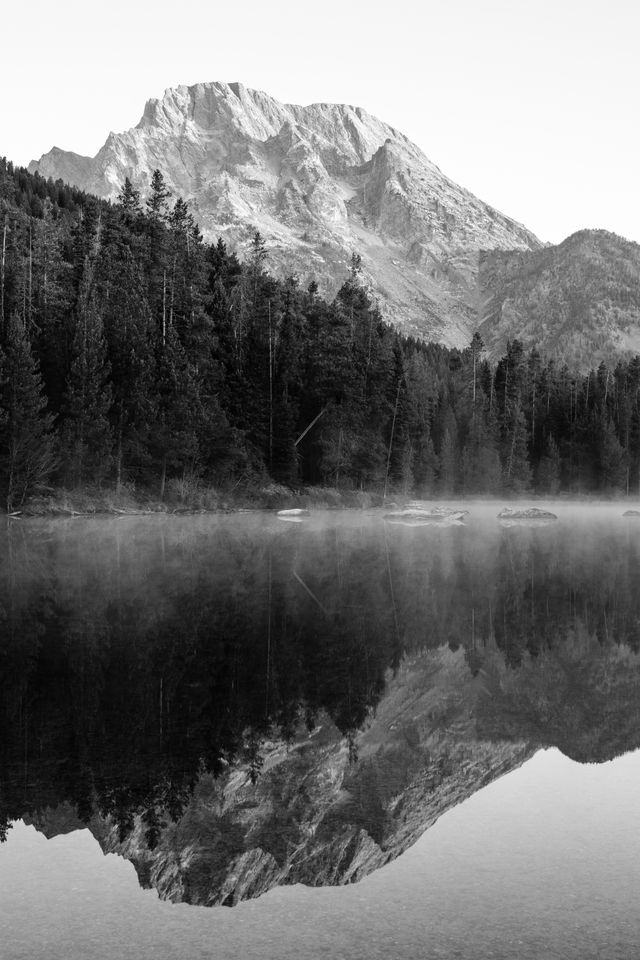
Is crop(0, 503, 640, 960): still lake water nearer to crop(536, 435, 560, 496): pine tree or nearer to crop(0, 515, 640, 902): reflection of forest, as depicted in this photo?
crop(0, 515, 640, 902): reflection of forest

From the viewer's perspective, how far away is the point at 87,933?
6.68 m

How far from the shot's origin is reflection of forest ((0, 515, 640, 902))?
965 centimetres

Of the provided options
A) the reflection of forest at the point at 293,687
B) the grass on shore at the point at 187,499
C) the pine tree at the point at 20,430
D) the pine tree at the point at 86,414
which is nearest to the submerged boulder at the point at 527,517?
the grass on shore at the point at 187,499

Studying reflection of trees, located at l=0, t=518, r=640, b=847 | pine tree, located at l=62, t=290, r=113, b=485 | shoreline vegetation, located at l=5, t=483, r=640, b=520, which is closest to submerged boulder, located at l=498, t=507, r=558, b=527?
shoreline vegetation, located at l=5, t=483, r=640, b=520

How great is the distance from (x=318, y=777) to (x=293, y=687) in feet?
13.3

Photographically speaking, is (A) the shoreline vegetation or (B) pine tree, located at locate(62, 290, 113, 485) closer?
(A) the shoreline vegetation

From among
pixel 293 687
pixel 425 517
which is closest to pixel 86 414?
pixel 425 517

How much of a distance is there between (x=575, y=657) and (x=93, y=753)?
31.6ft

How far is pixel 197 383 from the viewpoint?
7762 centimetres

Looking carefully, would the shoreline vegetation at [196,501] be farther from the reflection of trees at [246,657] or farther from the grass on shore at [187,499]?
the reflection of trees at [246,657]

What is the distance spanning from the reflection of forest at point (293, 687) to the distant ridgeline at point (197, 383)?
38.9m

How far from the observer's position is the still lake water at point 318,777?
694cm

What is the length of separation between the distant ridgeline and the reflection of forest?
128ft

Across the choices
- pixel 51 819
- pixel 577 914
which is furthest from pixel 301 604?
pixel 577 914
